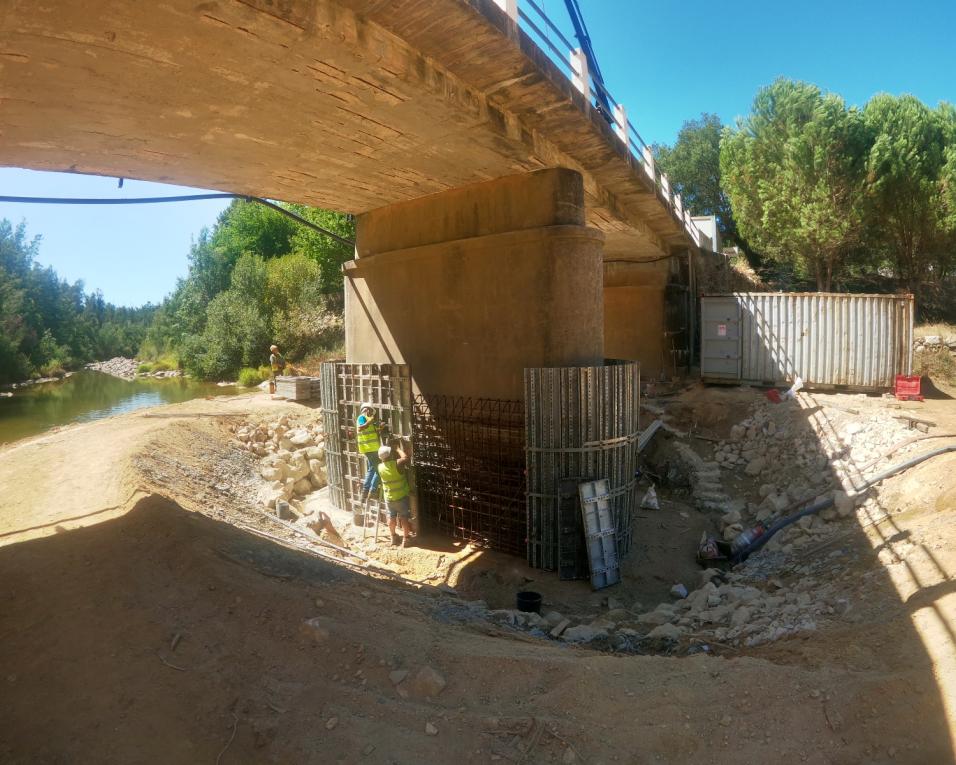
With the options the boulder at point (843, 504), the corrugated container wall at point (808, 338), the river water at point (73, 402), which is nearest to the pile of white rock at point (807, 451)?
the boulder at point (843, 504)

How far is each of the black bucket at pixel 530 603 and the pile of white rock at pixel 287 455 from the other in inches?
203

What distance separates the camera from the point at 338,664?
3.54 metres

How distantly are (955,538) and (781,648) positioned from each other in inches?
90.7

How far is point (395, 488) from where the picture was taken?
814 centimetres

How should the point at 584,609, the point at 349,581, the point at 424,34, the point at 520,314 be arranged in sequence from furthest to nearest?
the point at 520,314 < the point at 584,609 < the point at 349,581 < the point at 424,34

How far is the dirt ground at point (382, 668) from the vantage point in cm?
290

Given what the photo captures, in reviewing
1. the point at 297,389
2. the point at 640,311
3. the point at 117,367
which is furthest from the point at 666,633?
the point at 117,367

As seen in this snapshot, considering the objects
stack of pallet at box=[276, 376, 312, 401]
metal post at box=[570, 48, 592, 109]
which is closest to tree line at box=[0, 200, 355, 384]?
stack of pallet at box=[276, 376, 312, 401]

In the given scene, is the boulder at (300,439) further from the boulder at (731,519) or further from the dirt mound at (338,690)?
the boulder at (731,519)

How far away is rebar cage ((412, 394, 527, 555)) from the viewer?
25.5 feet

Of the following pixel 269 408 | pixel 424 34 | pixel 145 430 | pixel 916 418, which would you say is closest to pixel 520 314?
pixel 424 34

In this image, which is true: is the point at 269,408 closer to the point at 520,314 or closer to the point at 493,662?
the point at 520,314

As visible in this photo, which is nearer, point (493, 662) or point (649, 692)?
point (649, 692)

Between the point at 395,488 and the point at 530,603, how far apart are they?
272 centimetres
